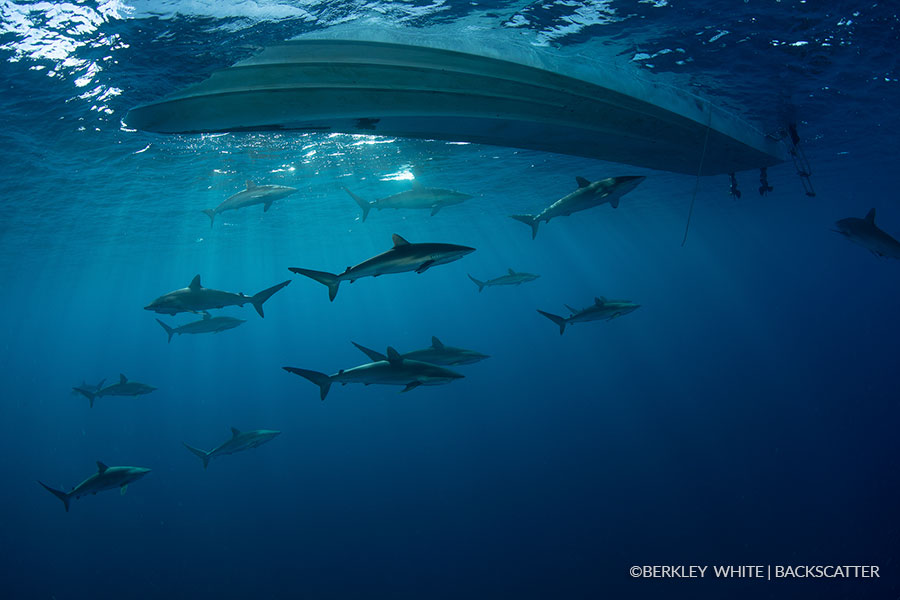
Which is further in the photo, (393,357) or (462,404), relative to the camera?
(462,404)

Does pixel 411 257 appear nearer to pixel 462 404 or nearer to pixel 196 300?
pixel 196 300

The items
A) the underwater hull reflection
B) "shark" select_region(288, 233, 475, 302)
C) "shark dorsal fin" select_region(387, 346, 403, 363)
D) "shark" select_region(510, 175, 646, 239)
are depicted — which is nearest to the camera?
the underwater hull reflection

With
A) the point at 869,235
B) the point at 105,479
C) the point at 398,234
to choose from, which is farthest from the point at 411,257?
the point at 105,479

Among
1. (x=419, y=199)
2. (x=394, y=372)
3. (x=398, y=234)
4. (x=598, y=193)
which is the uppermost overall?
(x=598, y=193)

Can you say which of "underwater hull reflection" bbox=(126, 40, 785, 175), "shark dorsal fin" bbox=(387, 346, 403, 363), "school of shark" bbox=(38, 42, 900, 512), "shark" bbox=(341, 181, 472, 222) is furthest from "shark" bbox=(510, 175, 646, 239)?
"shark" bbox=(341, 181, 472, 222)

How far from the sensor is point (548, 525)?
14.6 metres

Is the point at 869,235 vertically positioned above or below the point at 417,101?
below

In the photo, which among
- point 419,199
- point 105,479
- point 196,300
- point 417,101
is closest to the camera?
point 417,101

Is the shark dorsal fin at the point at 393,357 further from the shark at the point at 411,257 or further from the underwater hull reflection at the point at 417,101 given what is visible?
the underwater hull reflection at the point at 417,101

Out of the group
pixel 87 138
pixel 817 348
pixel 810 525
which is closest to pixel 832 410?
pixel 810 525

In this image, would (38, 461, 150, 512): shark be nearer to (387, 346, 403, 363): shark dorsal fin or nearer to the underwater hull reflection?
(387, 346, 403, 363): shark dorsal fin

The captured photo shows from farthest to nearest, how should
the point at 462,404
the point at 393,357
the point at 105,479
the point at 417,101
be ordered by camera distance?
1. the point at 462,404
2. the point at 105,479
3. the point at 393,357
4. the point at 417,101

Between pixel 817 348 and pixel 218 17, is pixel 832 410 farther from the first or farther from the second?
pixel 218 17

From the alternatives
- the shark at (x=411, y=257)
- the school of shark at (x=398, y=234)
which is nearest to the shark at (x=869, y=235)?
the school of shark at (x=398, y=234)
